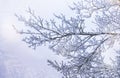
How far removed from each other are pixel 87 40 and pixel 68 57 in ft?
1.80

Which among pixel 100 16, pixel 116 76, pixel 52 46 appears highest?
pixel 100 16

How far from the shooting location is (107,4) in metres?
7.97

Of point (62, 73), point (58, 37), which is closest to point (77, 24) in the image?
point (58, 37)

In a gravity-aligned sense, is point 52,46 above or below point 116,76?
above

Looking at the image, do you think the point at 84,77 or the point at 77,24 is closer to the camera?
the point at 77,24

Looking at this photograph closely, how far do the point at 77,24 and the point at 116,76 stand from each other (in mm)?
1666

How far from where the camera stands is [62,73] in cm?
754

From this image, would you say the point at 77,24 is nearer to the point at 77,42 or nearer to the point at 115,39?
the point at 77,42

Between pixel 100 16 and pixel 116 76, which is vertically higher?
pixel 100 16

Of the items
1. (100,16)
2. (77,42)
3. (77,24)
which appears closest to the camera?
(77,24)

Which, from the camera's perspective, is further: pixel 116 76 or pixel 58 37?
pixel 116 76

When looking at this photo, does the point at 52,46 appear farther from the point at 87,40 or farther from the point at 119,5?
the point at 119,5

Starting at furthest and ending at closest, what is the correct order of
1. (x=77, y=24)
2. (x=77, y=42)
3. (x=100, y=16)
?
(x=100, y=16)
(x=77, y=42)
(x=77, y=24)

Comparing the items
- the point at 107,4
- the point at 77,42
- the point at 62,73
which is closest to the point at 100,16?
the point at 107,4
